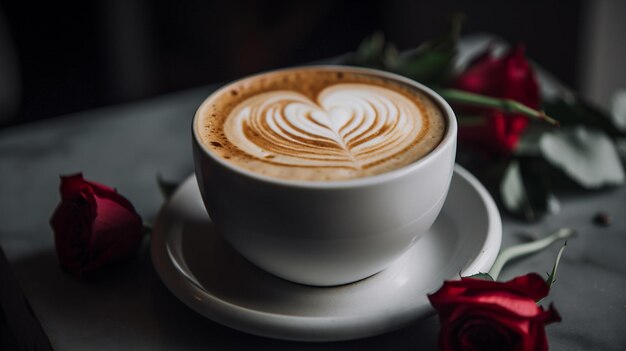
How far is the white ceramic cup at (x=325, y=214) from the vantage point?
0.55 meters

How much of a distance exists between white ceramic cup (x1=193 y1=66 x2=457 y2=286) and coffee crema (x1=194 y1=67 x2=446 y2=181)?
2 cm

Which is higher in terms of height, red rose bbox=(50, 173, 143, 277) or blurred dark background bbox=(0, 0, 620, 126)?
red rose bbox=(50, 173, 143, 277)

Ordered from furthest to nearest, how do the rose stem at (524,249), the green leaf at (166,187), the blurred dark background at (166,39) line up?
the blurred dark background at (166,39) < the green leaf at (166,187) < the rose stem at (524,249)

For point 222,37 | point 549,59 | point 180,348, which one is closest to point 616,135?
point 180,348

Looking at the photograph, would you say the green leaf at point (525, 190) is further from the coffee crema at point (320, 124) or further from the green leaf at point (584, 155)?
the coffee crema at point (320, 124)

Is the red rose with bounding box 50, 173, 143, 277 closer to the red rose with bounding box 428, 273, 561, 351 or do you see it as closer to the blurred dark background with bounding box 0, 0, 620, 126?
the red rose with bounding box 428, 273, 561, 351

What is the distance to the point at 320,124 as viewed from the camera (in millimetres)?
672

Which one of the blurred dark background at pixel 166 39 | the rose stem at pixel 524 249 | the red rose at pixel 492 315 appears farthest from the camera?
the blurred dark background at pixel 166 39

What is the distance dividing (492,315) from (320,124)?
0.26 meters

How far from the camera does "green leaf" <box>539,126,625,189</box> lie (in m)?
0.84

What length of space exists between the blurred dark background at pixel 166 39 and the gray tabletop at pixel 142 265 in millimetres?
1210

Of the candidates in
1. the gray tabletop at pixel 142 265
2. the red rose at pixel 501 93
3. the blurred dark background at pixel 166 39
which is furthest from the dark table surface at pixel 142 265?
the blurred dark background at pixel 166 39

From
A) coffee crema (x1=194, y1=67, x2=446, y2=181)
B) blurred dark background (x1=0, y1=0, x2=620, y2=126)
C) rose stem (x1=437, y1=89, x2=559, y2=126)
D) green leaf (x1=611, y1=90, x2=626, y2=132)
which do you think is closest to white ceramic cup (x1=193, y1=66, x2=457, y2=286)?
coffee crema (x1=194, y1=67, x2=446, y2=181)

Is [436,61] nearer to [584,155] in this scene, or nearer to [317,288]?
[584,155]
